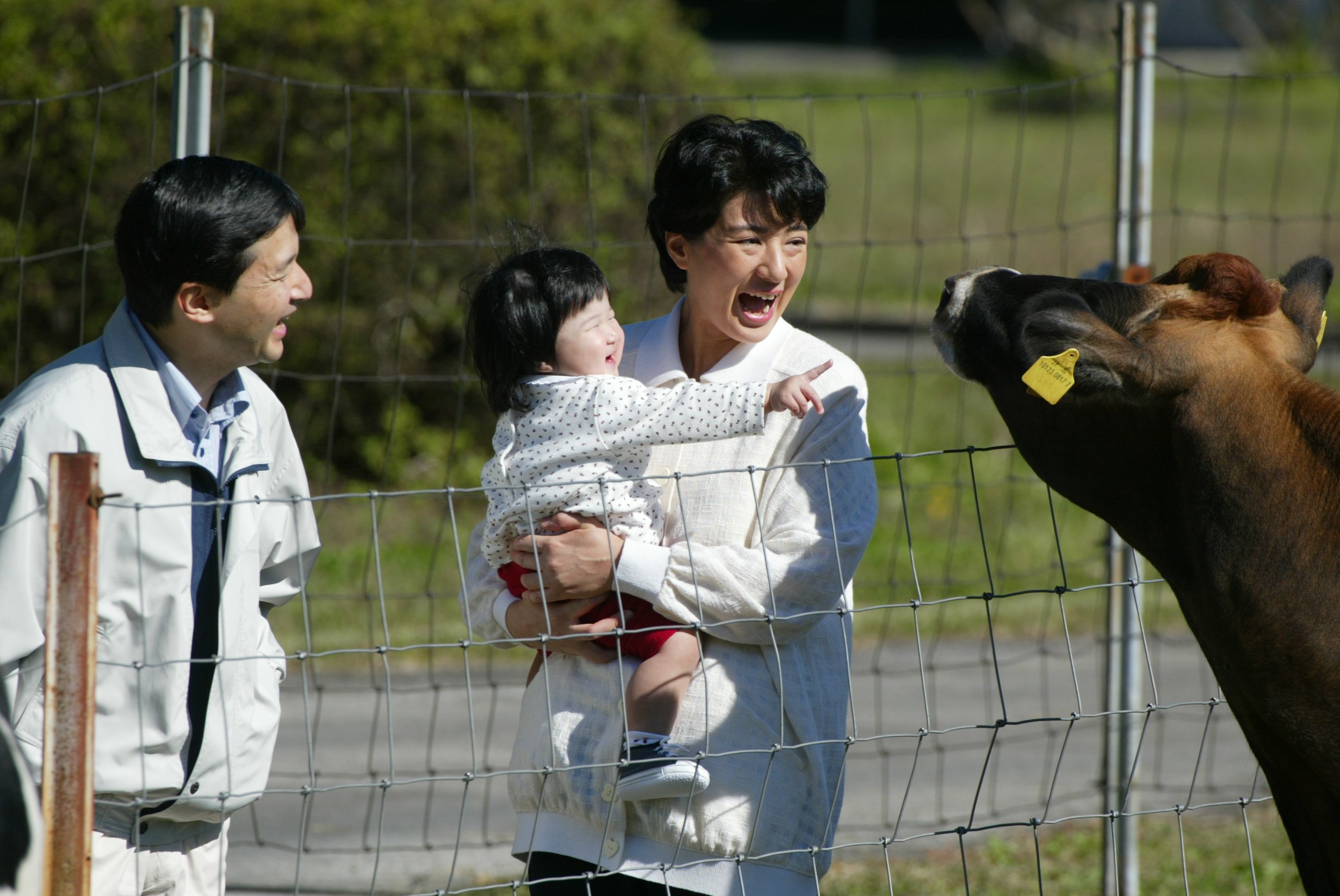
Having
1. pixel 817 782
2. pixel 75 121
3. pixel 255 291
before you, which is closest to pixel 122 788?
pixel 255 291

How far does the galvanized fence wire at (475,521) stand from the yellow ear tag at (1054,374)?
0.34 metres

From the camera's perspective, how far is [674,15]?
10.5m

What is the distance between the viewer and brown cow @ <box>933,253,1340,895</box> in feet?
7.61

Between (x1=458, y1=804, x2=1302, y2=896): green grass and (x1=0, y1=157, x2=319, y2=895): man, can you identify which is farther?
(x1=458, y1=804, x2=1302, y2=896): green grass

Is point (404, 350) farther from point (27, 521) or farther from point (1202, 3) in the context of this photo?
point (1202, 3)

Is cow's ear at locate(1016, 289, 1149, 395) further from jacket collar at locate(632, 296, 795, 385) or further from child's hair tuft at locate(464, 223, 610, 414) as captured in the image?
child's hair tuft at locate(464, 223, 610, 414)

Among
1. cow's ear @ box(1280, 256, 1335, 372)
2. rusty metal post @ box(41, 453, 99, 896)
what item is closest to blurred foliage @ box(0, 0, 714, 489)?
cow's ear @ box(1280, 256, 1335, 372)

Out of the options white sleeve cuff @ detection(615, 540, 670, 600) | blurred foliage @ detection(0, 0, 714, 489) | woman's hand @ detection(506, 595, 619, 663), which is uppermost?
blurred foliage @ detection(0, 0, 714, 489)

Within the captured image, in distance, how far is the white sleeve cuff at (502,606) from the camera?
105 inches

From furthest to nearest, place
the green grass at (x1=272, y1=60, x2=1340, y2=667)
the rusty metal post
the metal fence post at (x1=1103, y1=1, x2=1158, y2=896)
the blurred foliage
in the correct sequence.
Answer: the blurred foliage
the green grass at (x1=272, y1=60, x2=1340, y2=667)
the metal fence post at (x1=1103, y1=1, x2=1158, y2=896)
the rusty metal post

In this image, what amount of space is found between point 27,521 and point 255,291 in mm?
573

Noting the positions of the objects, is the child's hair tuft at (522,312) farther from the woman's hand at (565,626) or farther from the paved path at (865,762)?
the paved path at (865,762)

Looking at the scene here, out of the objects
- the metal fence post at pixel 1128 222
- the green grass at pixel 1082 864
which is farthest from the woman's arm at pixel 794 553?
the green grass at pixel 1082 864

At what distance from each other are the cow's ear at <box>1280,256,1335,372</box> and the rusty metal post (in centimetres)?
214
